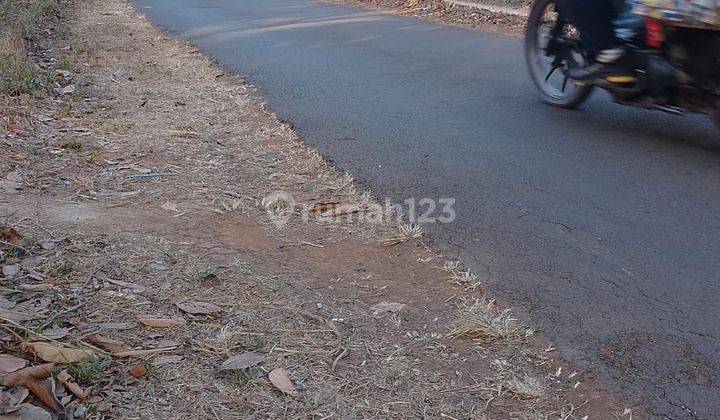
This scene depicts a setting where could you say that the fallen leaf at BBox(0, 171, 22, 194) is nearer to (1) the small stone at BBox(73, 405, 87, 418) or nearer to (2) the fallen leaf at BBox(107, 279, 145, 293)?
(2) the fallen leaf at BBox(107, 279, 145, 293)

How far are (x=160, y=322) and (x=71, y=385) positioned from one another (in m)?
0.61

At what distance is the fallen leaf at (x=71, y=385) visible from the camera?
2.79 metres

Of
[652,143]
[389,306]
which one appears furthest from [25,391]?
[652,143]

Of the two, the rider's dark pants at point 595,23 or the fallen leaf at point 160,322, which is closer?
the fallen leaf at point 160,322

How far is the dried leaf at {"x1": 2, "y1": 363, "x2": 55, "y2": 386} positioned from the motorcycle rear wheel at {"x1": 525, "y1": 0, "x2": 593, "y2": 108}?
231 inches

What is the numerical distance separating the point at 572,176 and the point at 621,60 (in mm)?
1498

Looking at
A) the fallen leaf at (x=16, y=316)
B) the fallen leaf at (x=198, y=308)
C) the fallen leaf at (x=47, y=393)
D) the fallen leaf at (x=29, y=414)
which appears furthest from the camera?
the fallen leaf at (x=198, y=308)

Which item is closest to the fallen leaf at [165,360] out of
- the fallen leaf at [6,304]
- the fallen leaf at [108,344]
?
the fallen leaf at [108,344]

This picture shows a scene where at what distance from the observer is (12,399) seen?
2.66 meters

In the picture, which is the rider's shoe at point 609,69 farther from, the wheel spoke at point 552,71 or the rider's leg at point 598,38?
the wheel spoke at point 552,71

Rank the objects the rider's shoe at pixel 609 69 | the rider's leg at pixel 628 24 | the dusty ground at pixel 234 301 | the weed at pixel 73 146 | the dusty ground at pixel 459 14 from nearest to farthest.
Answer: the dusty ground at pixel 234 301, the weed at pixel 73 146, the rider's leg at pixel 628 24, the rider's shoe at pixel 609 69, the dusty ground at pixel 459 14

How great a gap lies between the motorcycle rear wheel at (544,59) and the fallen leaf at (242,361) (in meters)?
5.25

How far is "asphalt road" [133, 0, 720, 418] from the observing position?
350 centimetres

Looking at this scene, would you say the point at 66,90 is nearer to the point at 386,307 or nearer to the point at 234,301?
the point at 234,301
